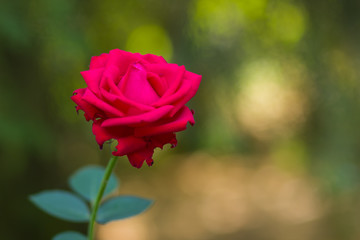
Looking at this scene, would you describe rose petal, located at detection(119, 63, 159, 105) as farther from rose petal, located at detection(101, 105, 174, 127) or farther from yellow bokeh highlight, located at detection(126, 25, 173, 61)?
yellow bokeh highlight, located at detection(126, 25, 173, 61)

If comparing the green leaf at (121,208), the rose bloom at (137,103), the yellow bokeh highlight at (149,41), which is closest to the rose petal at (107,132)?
the rose bloom at (137,103)

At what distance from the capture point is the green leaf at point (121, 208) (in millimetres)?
711

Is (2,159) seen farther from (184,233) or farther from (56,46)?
(184,233)

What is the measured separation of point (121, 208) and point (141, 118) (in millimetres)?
299

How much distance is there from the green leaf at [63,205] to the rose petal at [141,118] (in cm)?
32

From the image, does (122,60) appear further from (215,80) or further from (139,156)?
(215,80)

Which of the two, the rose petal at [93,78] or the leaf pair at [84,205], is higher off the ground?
the rose petal at [93,78]

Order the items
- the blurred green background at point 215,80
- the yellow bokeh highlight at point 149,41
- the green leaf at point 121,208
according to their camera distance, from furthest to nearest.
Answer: the yellow bokeh highlight at point 149,41
the blurred green background at point 215,80
the green leaf at point 121,208

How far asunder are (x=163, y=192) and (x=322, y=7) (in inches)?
147

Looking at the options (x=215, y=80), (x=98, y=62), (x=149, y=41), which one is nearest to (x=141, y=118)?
(x=98, y=62)

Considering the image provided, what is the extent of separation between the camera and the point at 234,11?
5.62 feet

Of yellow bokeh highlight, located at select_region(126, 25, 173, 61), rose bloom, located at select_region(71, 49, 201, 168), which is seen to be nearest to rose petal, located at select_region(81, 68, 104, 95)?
rose bloom, located at select_region(71, 49, 201, 168)

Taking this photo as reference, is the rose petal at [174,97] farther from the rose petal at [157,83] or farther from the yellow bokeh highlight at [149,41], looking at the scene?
the yellow bokeh highlight at [149,41]

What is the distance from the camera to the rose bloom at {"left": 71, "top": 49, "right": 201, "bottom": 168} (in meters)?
0.50
